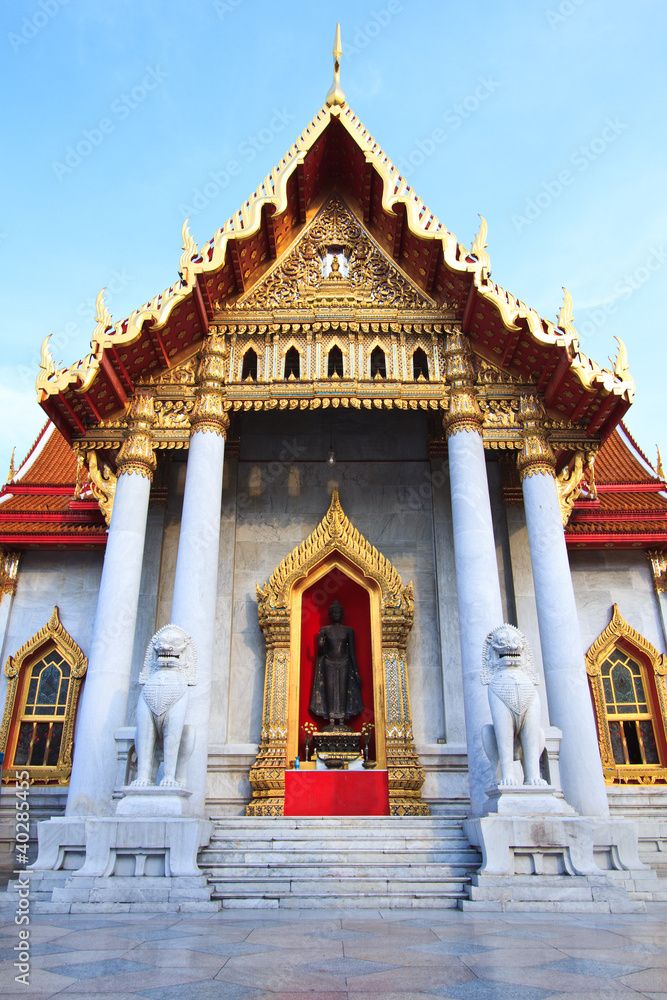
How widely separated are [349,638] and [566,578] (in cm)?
324

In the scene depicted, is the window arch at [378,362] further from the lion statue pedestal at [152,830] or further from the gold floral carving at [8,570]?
the gold floral carving at [8,570]

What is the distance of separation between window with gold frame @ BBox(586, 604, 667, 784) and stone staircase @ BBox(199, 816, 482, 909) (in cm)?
409

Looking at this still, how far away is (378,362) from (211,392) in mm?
2223

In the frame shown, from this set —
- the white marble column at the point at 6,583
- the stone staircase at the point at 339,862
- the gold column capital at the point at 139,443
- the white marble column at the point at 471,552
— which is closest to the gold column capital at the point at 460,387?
the white marble column at the point at 471,552

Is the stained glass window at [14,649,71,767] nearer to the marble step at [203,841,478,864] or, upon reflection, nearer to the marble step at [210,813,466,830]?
the marble step at [210,813,466,830]

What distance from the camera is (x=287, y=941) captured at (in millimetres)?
3840

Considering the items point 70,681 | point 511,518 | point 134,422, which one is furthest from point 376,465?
point 70,681

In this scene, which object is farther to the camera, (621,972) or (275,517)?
(275,517)

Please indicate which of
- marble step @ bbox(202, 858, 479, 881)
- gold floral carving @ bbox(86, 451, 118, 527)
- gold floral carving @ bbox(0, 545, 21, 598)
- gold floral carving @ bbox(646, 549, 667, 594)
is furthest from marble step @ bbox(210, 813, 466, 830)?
gold floral carving @ bbox(0, 545, 21, 598)

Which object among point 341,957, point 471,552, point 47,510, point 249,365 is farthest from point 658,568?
point 47,510

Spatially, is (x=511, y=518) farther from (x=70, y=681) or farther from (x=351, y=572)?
(x=70, y=681)

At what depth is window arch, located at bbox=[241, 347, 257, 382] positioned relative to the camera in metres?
9.45

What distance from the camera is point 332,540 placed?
10023 mm

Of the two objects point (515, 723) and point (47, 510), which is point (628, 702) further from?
point (47, 510)
